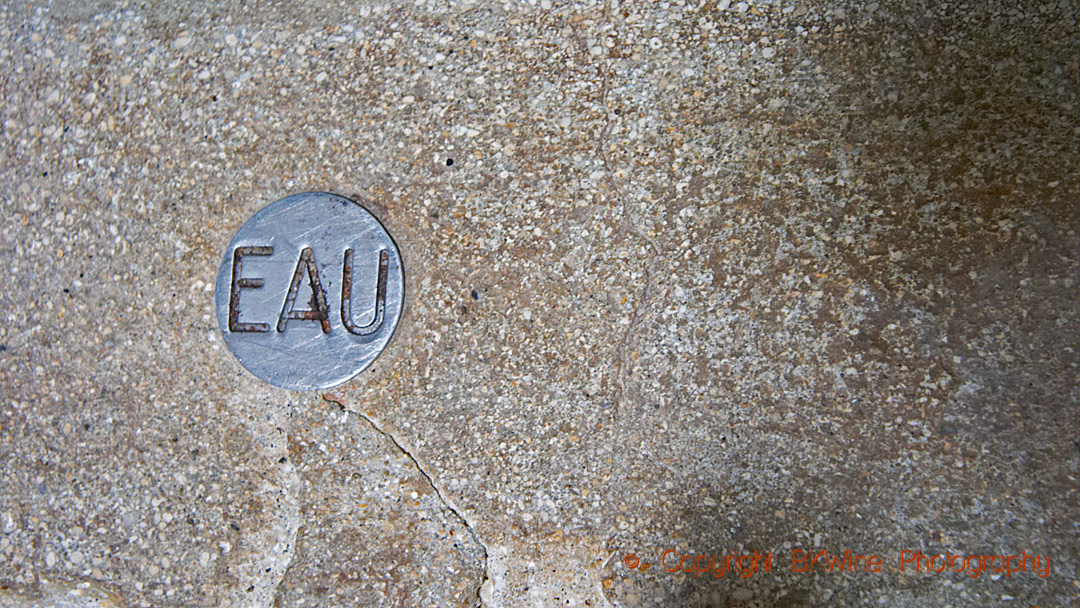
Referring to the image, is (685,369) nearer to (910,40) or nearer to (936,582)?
(936,582)

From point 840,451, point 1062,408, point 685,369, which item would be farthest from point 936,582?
point 685,369

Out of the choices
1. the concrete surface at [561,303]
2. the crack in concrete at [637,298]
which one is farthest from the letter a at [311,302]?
the crack in concrete at [637,298]

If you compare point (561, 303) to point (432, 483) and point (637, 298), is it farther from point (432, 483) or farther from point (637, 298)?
point (432, 483)

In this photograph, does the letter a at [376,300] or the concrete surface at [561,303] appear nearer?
the concrete surface at [561,303]

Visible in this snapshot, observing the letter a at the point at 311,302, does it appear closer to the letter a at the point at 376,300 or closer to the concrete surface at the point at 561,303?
the letter a at the point at 376,300

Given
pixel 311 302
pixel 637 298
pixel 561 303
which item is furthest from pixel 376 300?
pixel 637 298

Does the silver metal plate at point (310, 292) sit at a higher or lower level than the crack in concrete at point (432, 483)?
higher

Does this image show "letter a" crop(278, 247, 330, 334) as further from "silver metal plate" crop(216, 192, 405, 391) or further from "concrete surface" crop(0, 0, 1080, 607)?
"concrete surface" crop(0, 0, 1080, 607)
